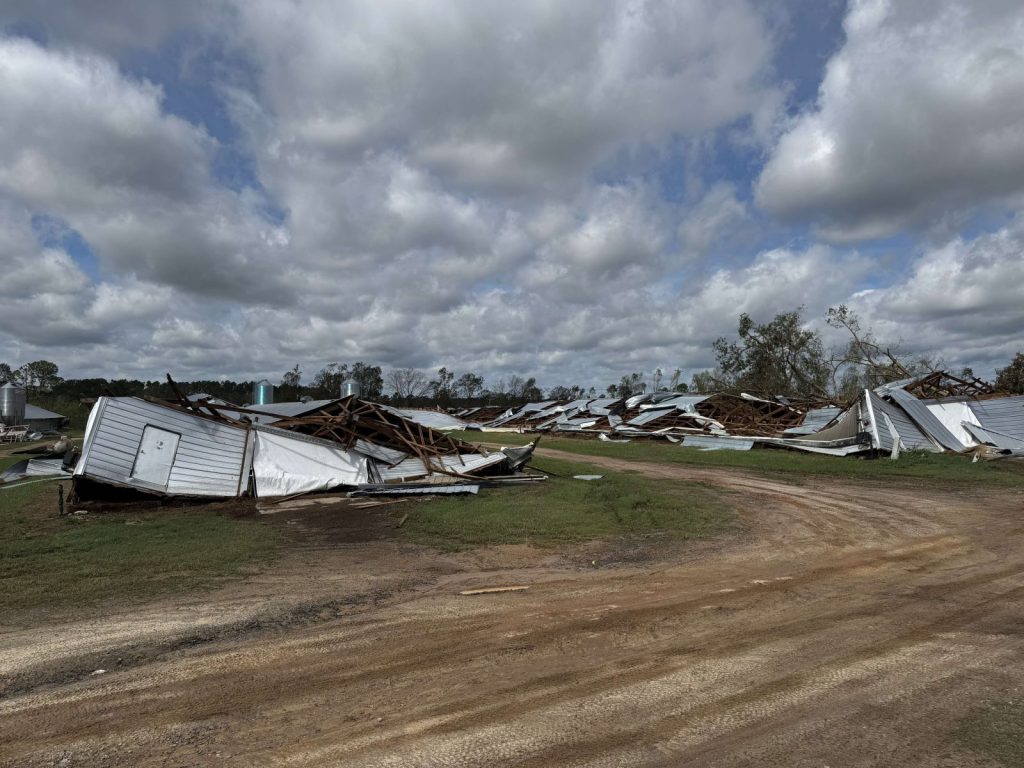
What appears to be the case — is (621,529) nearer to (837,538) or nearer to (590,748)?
(837,538)

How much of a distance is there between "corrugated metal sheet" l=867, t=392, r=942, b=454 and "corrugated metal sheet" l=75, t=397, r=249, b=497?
67.4 ft

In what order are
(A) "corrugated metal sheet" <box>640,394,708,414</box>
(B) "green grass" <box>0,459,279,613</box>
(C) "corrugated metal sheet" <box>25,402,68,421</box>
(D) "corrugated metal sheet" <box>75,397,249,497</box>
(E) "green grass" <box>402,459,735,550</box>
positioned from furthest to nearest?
1. (C) "corrugated metal sheet" <box>25,402,68,421</box>
2. (A) "corrugated metal sheet" <box>640,394,708,414</box>
3. (D) "corrugated metal sheet" <box>75,397,249,497</box>
4. (E) "green grass" <box>402,459,735,550</box>
5. (B) "green grass" <box>0,459,279,613</box>

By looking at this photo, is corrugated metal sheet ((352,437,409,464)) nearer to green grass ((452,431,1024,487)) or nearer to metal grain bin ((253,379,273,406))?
green grass ((452,431,1024,487))

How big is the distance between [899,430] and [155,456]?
23.5m

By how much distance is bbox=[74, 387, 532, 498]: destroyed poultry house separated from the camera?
46.3 feet

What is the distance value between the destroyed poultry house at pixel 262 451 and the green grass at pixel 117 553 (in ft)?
3.99

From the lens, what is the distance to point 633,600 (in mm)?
6387

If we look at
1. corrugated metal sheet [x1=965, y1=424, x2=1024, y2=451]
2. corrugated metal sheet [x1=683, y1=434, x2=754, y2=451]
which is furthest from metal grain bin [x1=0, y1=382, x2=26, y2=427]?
corrugated metal sheet [x1=965, y1=424, x2=1024, y2=451]

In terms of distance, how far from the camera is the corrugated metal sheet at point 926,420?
2164cm

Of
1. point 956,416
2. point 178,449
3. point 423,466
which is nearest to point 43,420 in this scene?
point 178,449

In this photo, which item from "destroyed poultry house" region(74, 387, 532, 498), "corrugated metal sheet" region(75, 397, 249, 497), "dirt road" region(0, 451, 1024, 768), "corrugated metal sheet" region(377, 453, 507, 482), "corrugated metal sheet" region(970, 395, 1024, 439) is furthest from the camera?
"corrugated metal sheet" region(970, 395, 1024, 439)

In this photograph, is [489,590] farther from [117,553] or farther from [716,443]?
[716,443]

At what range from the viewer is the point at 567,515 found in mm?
11797

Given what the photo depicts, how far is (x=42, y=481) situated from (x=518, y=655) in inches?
722
